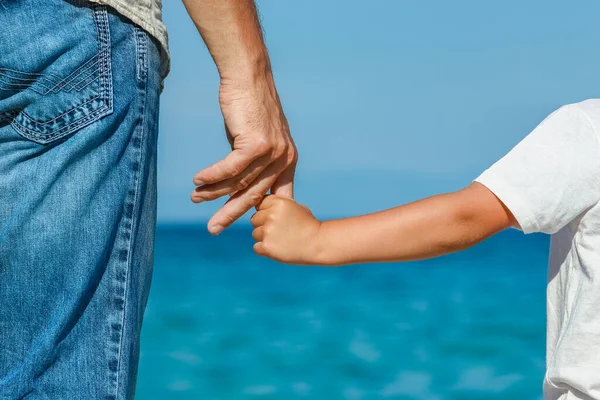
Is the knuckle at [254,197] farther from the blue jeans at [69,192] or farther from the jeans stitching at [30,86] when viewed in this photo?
the jeans stitching at [30,86]

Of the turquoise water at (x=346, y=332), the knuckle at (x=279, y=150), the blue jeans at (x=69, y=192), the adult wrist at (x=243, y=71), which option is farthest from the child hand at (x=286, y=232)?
the turquoise water at (x=346, y=332)

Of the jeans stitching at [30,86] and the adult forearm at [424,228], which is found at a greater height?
the adult forearm at [424,228]

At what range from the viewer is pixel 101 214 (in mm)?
1325

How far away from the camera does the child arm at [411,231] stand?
1.59 meters

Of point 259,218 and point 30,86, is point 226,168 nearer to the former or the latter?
point 259,218

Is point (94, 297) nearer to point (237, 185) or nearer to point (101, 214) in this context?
point (101, 214)

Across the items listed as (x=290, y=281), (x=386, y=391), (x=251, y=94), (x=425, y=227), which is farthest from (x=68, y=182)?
(x=290, y=281)

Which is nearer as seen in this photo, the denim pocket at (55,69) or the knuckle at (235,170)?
the denim pocket at (55,69)

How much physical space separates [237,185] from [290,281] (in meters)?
13.7

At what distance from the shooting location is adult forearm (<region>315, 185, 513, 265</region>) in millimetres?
1586

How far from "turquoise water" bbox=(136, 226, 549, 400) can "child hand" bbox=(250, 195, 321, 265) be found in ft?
17.1

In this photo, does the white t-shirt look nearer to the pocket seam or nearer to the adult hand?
the adult hand

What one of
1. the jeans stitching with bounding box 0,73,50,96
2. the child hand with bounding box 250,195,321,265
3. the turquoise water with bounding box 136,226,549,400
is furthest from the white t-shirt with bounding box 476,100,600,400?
the turquoise water with bounding box 136,226,549,400

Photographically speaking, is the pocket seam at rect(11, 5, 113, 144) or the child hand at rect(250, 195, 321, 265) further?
the child hand at rect(250, 195, 321, 265)
